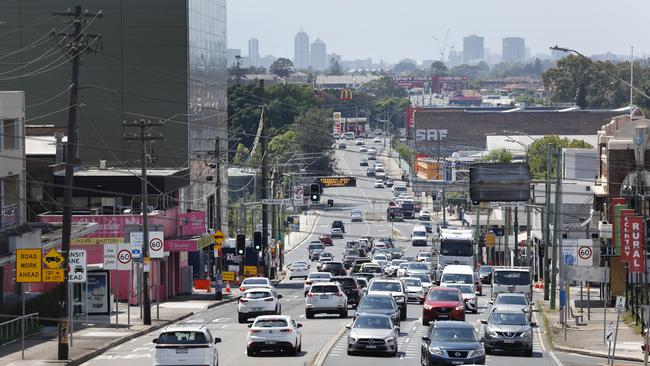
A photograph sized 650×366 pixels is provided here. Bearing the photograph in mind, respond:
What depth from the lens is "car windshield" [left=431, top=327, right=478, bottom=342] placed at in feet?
131

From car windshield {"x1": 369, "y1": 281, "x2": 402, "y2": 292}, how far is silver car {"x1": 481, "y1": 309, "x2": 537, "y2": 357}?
484 inches

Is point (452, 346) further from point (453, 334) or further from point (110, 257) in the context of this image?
point (110, 257)

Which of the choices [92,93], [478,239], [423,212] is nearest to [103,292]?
[92,93]

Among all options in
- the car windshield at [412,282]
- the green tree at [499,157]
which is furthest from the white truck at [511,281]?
the green tree at [499,157]

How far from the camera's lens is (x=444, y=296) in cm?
5525

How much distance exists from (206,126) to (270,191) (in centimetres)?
2711

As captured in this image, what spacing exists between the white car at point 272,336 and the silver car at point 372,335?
1.85 m

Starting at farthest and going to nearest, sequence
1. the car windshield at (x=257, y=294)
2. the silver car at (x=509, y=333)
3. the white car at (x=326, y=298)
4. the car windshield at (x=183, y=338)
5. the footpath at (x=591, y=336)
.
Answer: the white car at (x=326, y=298)
the car windshield at (x=257, y=294)
the footpath at (x=591, y=336)
the silver car at (x=509, y=333)
the car windshield at (x=183, y=338)

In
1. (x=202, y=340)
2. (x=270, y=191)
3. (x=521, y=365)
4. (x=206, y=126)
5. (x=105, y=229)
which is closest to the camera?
(x=202, y=340)

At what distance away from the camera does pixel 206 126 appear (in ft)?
365

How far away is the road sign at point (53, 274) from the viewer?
45.4 meters

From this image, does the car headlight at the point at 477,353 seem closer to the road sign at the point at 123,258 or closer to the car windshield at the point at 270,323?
the car windshield at the point at 270,323

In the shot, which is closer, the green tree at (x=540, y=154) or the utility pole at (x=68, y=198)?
the utility pole at (x=68, y=198)

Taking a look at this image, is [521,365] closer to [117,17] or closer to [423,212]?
[117,17]
